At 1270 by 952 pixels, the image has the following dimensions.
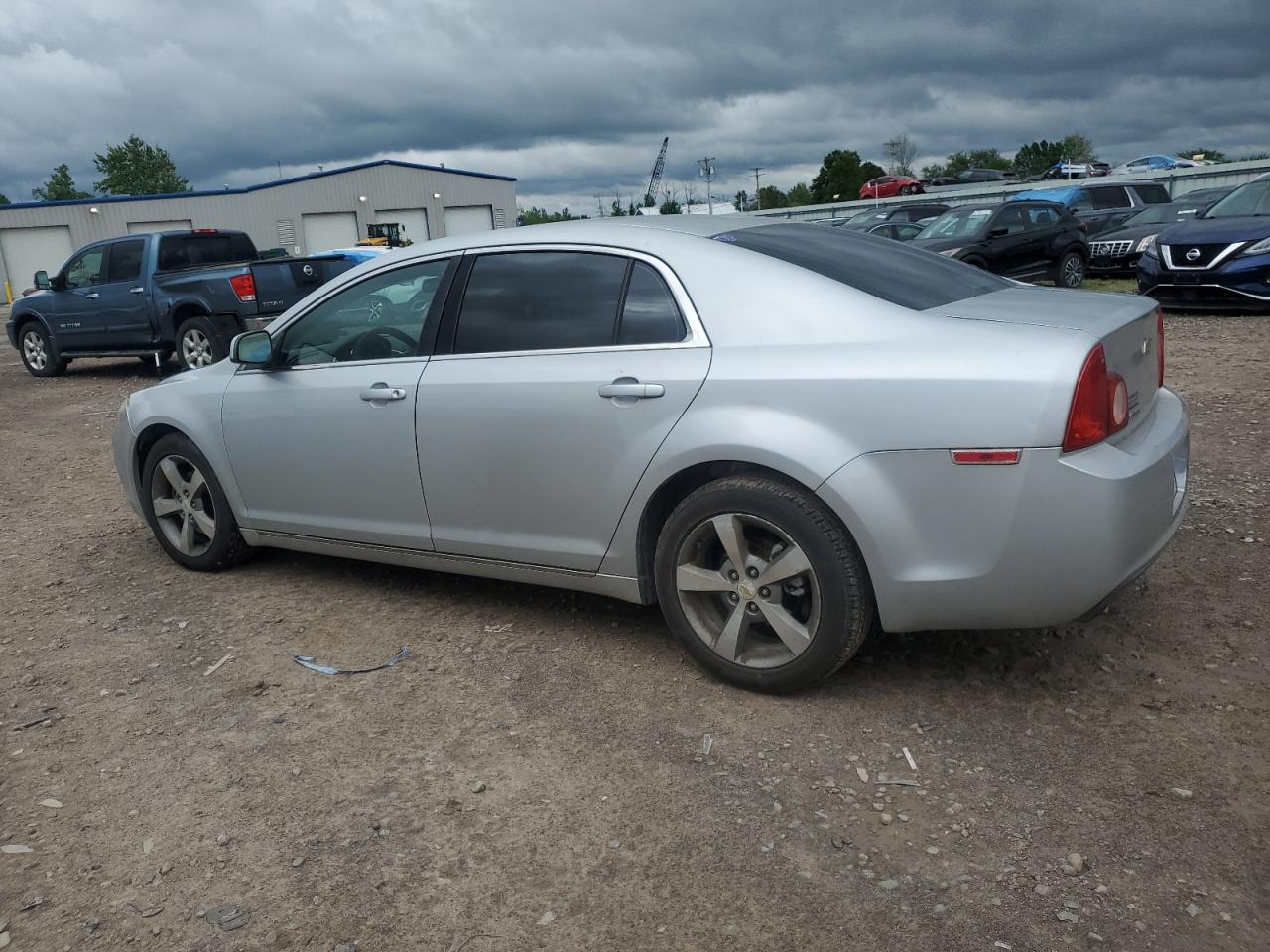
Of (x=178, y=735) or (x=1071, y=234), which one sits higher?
(x=1071, y=234)

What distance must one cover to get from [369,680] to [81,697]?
107 cm

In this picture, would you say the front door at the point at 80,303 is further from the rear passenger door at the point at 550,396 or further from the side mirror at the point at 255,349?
the rear passenger door at the point at 550,396

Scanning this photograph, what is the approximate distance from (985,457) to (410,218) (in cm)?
5289

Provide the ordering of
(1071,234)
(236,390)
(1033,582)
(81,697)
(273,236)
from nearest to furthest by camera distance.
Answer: (1033,582) → (81,697) → (236,390) → (1071,234) → (273,236)

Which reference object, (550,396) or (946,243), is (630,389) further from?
(946,243)

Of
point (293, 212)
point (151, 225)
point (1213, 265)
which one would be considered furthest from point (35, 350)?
point (293, 212)

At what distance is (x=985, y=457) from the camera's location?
303cm

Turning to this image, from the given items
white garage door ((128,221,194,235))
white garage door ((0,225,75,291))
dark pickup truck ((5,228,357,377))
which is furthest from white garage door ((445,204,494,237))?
dark pickup truck ((5,228,357,377))

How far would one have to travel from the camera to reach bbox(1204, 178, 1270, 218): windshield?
41.8 feet

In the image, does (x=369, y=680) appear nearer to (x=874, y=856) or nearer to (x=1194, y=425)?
(x=874, y=856)

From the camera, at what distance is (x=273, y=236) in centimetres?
4922

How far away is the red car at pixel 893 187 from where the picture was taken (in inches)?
1667

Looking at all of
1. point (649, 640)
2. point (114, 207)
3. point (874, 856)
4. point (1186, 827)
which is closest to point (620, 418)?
point (649, 640)

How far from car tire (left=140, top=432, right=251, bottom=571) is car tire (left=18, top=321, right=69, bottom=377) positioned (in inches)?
448
